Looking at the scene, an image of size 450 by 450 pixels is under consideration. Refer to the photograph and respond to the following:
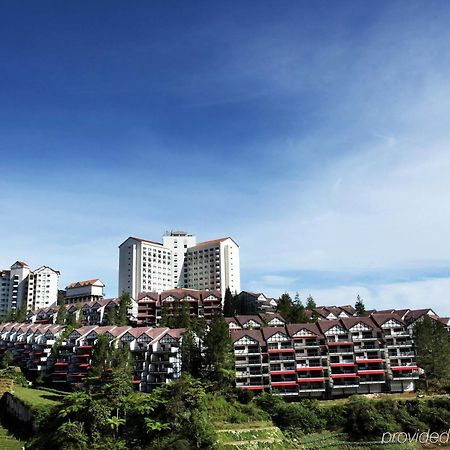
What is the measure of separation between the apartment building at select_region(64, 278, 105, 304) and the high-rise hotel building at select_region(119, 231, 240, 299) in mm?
8130

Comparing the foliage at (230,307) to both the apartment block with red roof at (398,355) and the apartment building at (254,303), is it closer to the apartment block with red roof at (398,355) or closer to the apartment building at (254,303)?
the apartment building at (254,303)

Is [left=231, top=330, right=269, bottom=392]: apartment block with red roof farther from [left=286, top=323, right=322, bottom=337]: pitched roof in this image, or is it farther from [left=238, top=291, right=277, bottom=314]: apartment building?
[left=238, top=291, right=277, bottom=314]: apartment building

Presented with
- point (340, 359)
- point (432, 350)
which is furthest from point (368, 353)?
point (432, 350)

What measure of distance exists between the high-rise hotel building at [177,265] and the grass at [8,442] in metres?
84.2

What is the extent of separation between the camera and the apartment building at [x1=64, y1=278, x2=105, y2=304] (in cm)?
14375

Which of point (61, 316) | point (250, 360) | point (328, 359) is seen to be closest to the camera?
point (250, 360)

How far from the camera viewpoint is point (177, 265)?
16275 centimetres

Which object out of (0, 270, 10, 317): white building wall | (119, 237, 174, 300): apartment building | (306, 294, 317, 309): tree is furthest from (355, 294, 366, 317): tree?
(0, 270, 10, 317): white building wall

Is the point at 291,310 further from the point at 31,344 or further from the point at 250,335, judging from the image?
the point at 31,344

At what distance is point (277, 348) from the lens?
77.2m

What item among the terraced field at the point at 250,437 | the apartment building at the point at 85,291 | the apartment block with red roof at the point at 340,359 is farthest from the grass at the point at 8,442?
the apartment building at the point at 85,291

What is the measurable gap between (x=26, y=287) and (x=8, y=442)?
119812 mm

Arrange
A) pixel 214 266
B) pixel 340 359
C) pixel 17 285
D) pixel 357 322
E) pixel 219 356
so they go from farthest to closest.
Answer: pixel 17 285 < pixel 214 266 < pixel 357 322 < pixel 340 359 < pixel 219 356

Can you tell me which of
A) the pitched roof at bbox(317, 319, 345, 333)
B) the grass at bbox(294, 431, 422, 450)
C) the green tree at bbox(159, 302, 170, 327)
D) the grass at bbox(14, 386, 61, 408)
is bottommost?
the grass at bbox(294, 431, 422, 450)
